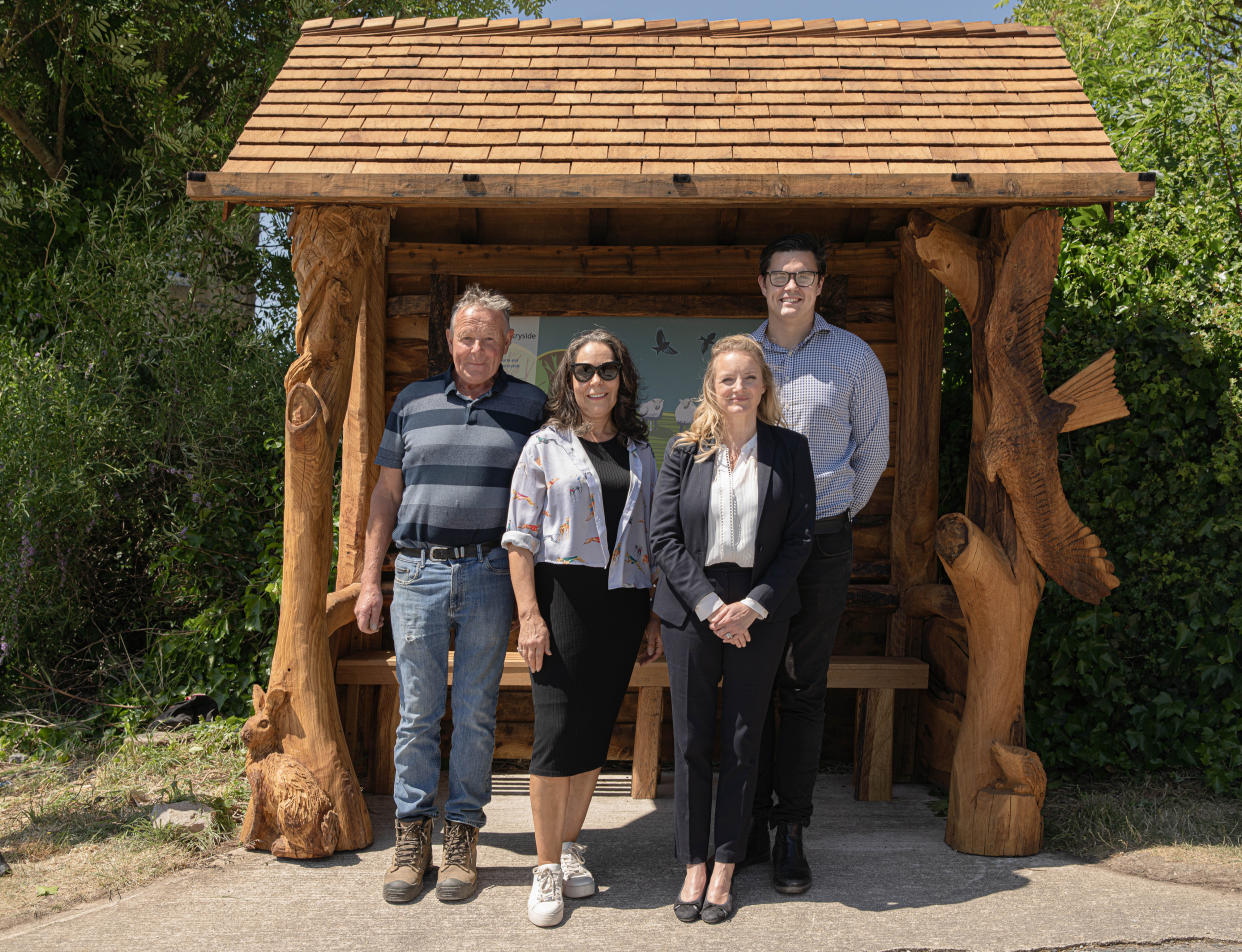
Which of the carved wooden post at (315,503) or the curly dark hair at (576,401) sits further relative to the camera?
the carved wooden post at (315,503)

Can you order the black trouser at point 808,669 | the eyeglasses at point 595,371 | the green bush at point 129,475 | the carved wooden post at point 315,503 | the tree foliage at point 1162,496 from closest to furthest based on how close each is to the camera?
the eyeglasses at point 595,371
the black trouser at point 808,669
the carved wooden post at point 315,503
the tree foliage at point 1162,496
the green bush at point 129,475

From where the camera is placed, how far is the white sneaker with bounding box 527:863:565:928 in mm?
3146

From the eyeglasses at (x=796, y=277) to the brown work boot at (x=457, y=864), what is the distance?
2194 millimetres

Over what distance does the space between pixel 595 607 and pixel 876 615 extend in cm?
229

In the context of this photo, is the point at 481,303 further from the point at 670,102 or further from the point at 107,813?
the point at 107,813

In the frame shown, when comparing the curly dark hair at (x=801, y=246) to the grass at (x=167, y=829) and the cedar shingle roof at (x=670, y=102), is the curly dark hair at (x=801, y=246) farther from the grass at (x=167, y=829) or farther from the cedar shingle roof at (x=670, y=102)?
the grass at (x=167, y=829)

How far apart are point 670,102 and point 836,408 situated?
67.2 inches

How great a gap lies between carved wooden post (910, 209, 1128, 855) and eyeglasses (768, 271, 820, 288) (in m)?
0.72

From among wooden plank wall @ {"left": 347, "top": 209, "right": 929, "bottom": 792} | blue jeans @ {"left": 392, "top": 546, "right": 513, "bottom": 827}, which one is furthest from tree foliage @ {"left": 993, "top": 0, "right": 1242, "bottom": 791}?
blue jeans @ {"left": 392, "top": 546, "right": 513, "bottom": 827}

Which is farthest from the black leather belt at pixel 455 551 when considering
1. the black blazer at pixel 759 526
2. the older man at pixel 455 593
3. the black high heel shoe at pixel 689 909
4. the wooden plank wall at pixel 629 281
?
the wooden plank wall at pixel 629 281

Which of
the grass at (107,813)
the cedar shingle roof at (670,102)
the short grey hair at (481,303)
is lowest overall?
the grass at (107,813)

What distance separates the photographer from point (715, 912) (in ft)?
10.3

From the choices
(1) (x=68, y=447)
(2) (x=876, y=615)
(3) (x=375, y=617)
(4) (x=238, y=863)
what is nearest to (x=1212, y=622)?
(2) (x=876, y=615)

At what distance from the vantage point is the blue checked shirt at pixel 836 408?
347 cm
